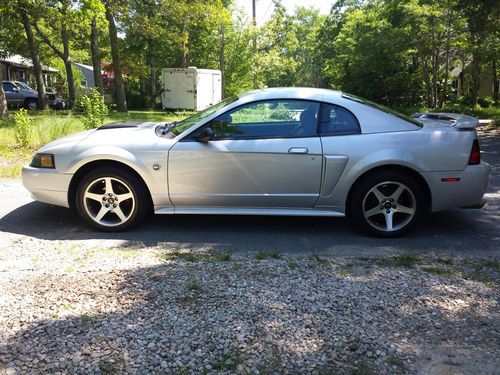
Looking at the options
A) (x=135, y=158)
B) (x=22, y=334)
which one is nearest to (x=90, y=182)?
(x=135, y=158)

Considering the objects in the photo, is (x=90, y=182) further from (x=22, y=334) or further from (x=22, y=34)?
(x=22, y=34)

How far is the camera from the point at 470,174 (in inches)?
191

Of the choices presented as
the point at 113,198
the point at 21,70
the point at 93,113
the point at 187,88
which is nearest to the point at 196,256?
the point at 113,198

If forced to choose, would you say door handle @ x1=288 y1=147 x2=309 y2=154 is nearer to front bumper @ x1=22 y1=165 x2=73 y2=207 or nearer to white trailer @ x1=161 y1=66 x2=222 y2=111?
front bumper @ x1=22 y1=165 x2=73 y2=207

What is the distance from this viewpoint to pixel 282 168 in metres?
4.87

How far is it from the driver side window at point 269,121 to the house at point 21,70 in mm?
39858

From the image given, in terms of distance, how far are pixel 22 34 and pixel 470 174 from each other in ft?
95.9

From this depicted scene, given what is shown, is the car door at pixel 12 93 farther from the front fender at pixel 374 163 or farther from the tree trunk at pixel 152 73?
the front fender at pixel 374 163

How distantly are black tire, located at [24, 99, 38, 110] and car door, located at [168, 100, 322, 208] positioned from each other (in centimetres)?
2700

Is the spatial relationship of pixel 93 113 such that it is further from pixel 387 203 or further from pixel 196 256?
pixel 387 203

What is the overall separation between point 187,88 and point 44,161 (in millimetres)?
21987

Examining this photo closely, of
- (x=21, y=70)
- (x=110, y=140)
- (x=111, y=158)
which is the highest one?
(x=21, y=70)

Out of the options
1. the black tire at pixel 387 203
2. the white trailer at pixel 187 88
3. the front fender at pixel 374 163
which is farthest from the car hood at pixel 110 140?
the white trailer at pixel 187 88

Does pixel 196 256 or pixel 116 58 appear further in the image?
pixel 116 58
